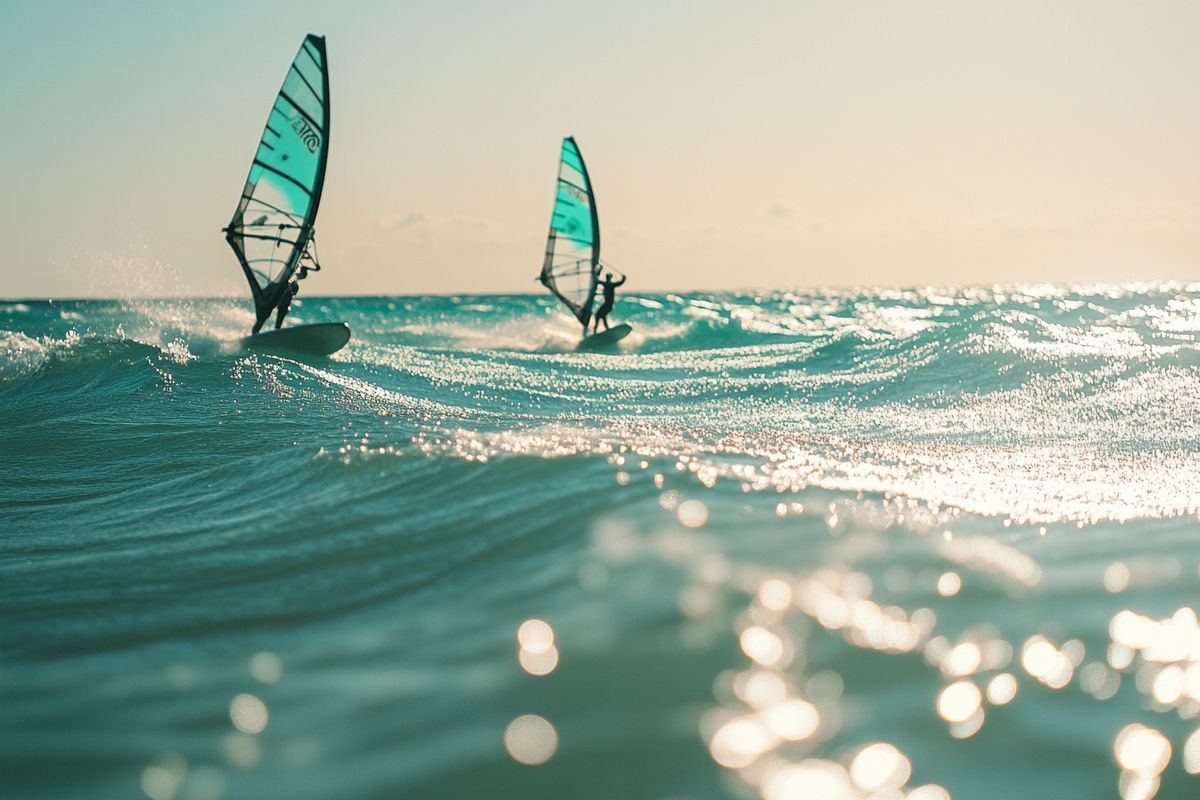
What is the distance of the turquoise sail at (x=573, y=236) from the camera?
21.0 metres

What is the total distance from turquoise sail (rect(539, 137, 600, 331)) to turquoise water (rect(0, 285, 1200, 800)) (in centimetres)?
1537

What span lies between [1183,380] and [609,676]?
890 cm

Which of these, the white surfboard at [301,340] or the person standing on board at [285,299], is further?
the person standing on board at [285,299]

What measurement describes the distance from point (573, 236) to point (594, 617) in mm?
19183

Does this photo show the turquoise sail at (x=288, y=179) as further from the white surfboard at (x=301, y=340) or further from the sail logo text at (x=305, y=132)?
the white surfboard at (x=301, y=340)

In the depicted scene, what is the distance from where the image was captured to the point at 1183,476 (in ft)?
16.1

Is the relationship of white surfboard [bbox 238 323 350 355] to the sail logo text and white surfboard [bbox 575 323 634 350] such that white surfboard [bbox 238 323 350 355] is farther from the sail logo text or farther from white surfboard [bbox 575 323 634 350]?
white surfboard [bbox 575 323 634 350]

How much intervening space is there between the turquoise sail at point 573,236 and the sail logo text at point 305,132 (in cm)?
776

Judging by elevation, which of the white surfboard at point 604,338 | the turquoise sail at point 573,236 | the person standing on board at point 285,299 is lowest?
the white surfboard at point 604,338

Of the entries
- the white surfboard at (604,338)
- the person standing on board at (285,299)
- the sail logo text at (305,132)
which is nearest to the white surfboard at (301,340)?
the person standing on board at (285,299)

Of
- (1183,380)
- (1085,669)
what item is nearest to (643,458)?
(1085,669)

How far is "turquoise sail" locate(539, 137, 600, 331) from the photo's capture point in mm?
21031

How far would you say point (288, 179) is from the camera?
45.3 feet

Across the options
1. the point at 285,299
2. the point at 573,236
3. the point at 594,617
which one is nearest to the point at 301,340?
the point at 285,299
